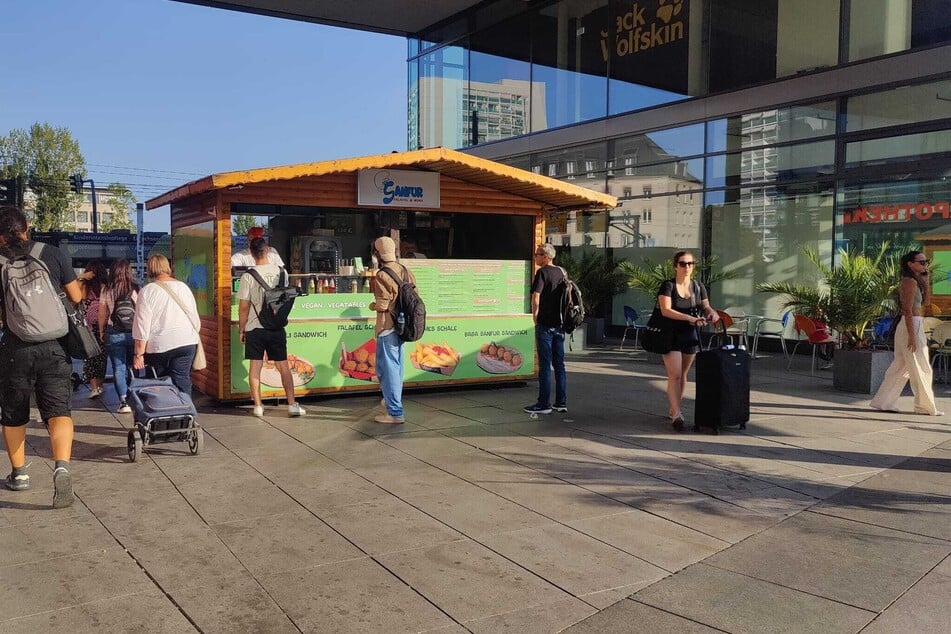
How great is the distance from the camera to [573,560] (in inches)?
174

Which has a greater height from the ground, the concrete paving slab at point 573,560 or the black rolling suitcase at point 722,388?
the black rolling suitcase at point 722,388

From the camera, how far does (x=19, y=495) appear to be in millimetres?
5465

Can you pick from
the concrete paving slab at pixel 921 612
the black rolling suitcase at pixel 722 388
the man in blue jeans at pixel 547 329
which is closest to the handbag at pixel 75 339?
the man in blue jeans at pixel 547 329

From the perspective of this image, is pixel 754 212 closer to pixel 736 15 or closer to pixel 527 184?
pixel 736 15

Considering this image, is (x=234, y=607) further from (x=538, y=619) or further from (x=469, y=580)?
(x=538, y=619)

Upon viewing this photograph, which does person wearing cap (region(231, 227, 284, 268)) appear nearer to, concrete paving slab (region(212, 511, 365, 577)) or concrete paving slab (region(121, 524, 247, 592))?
concrete paving slab (region(212, 511, 365, 577))

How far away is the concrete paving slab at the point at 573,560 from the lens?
4.15m

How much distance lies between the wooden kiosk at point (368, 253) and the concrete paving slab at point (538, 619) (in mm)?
5854

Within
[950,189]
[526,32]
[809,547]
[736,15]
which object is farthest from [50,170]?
[809,547]

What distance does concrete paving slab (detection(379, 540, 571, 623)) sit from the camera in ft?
12.6

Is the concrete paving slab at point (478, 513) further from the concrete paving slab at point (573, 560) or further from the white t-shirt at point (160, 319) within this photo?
the white t-shirt at point (160, 319)

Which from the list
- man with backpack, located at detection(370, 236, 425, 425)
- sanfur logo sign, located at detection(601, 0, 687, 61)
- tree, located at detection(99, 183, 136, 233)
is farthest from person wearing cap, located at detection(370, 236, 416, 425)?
tree, located at detection(99, 183, 136, 233)

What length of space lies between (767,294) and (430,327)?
7.68m

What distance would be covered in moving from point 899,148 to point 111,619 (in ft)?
42.2
